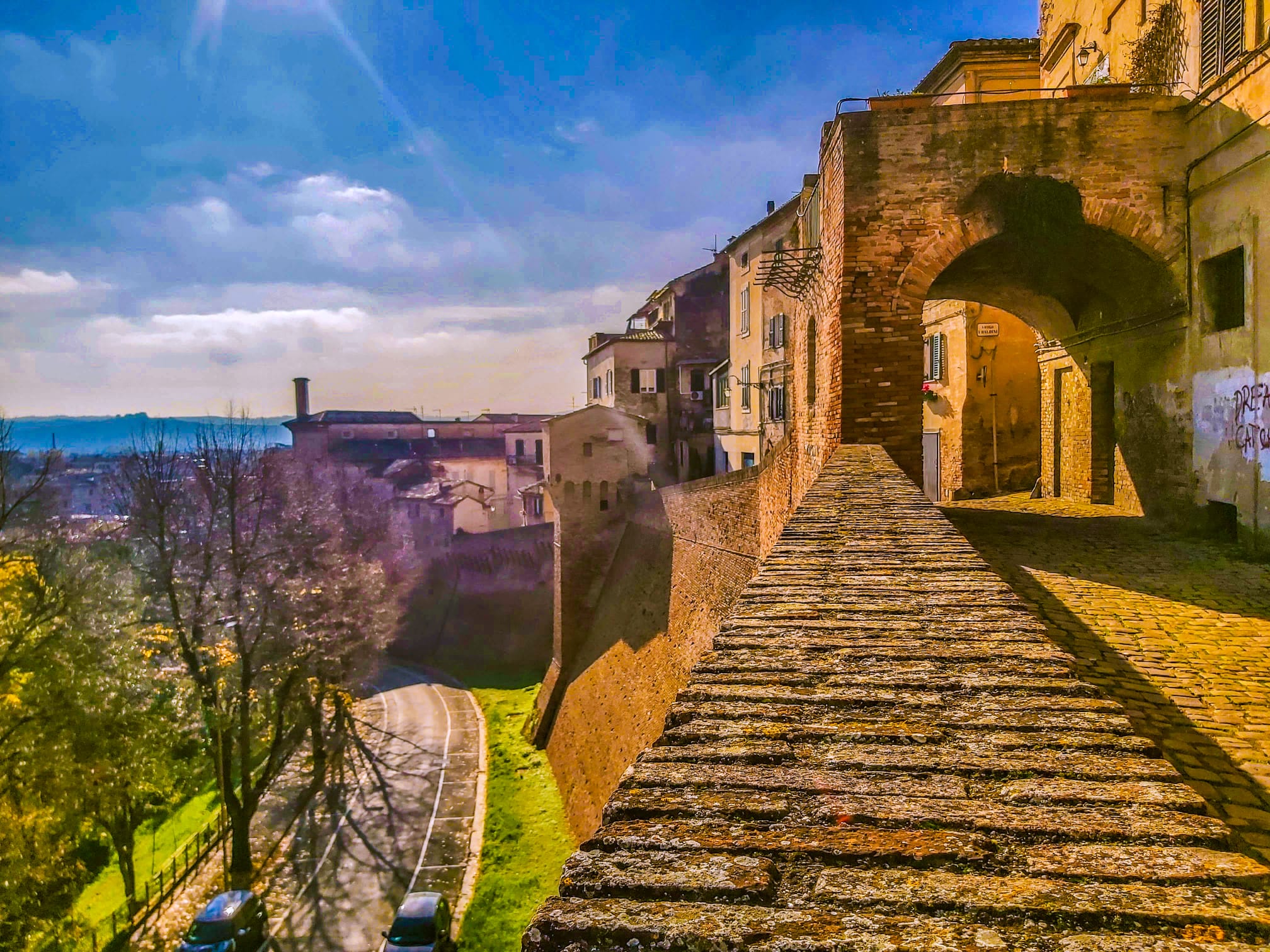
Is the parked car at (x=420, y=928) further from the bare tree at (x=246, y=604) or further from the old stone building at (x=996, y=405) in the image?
the old stone building at (x=996, y=405)

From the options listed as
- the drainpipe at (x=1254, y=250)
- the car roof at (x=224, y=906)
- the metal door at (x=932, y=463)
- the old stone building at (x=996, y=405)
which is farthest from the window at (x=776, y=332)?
the car roof at (x=224, y=906)

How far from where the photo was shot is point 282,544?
2275 centimetres

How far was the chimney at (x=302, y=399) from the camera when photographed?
58000 mm

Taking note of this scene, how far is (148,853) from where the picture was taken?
20.4 m

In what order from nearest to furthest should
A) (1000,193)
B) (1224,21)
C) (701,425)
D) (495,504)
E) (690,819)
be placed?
1. (690,819)
2. (1224,21)
3. (1000,193)
4. (701,425)
5. (495,504)

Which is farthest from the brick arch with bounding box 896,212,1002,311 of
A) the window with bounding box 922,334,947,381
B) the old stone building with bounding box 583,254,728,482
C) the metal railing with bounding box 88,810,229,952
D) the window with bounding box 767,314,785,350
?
the old stone building with bounding box 583,254,728,482

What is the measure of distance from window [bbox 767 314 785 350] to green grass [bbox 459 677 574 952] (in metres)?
16.0

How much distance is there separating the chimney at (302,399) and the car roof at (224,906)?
47.4 meters

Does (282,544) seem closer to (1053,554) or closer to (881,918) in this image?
(1053,554)

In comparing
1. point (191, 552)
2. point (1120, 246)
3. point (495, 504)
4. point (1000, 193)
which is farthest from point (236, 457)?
point (495, 504)

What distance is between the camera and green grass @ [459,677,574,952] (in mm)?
15734

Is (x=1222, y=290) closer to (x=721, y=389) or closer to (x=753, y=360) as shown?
(x=753, y=360)

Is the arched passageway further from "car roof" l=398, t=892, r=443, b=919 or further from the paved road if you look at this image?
the paved road

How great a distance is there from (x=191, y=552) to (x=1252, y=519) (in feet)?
72.5
